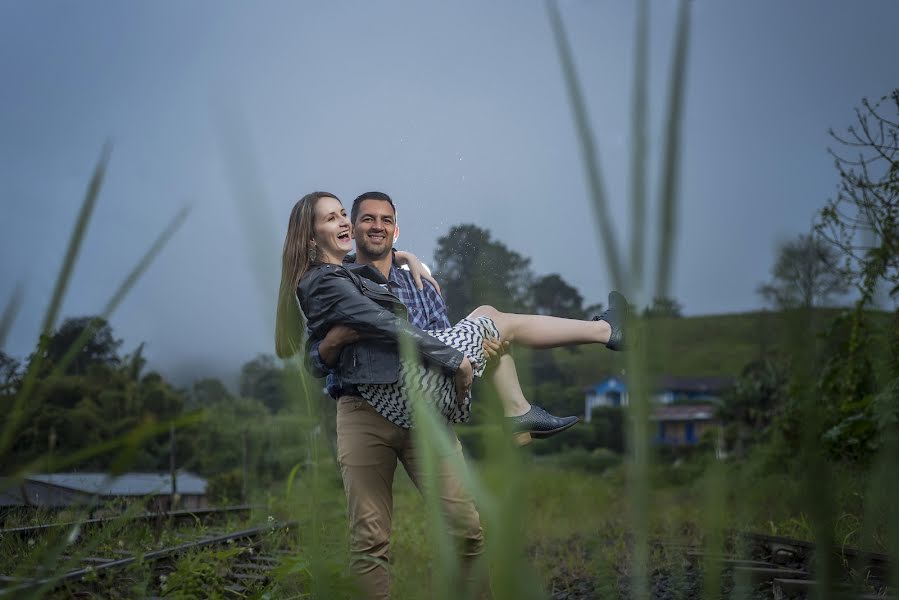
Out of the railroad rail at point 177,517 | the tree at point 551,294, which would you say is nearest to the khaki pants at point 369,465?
the tree at point 551,294

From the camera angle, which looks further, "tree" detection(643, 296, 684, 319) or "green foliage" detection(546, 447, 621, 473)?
"green foliage" detection(546, 447, 621, 473)

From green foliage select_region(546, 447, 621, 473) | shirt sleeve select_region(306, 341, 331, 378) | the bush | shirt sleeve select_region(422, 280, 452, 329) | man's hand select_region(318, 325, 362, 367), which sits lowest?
the bush

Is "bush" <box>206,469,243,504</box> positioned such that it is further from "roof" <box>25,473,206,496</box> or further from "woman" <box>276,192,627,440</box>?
"woman" <box>276,192,627,440</box>

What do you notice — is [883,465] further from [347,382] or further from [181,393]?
[181,393]

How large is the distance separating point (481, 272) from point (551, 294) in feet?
1.60

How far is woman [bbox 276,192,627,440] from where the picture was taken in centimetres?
263

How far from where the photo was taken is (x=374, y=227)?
10.3 ft

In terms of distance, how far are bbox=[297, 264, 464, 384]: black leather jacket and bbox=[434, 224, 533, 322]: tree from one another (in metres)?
0.29

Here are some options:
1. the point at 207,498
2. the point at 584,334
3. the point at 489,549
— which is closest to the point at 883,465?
the point at 489,549

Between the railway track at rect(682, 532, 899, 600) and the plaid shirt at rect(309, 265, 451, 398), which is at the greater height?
the plaid shirt at rect(309, 265, 451, 398)

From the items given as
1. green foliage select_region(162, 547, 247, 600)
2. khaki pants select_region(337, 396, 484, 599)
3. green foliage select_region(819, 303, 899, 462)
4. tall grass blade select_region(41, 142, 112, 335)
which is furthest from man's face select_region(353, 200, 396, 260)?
green foliage select_region(819, 303, 899, 462)

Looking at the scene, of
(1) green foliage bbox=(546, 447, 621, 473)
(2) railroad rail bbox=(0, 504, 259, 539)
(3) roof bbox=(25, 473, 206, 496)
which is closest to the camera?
(3) roof bbox=(25, 473, 206, 496)

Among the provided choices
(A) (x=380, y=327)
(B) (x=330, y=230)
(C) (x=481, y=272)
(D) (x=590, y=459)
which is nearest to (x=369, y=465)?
(A) (x=380, y=327)

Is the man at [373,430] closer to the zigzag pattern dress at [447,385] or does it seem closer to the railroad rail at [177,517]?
the zigzag pattern dress at [447,385]
